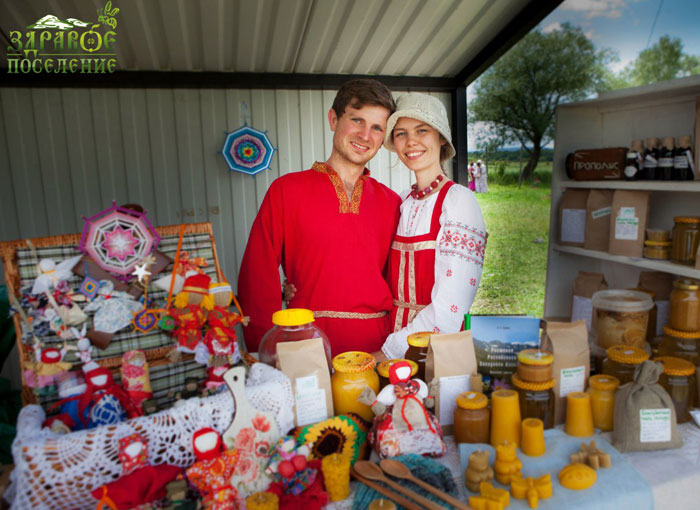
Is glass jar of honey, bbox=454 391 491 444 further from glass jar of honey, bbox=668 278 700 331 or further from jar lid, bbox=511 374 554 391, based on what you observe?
glass jar of honey, bbox=668 278 700 331

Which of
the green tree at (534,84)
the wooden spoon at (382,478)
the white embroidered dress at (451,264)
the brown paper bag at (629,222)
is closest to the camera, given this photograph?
the wooden spoon at (382,478)

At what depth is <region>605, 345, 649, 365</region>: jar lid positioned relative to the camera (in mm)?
1209

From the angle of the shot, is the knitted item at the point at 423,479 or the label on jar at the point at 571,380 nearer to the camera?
the knitted item at the point at 423,479

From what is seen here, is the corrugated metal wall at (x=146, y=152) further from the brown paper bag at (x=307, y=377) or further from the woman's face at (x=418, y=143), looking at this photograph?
the brown paper bag at (x=307, y=377)

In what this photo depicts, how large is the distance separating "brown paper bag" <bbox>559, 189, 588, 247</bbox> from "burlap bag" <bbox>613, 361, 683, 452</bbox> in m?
1.35

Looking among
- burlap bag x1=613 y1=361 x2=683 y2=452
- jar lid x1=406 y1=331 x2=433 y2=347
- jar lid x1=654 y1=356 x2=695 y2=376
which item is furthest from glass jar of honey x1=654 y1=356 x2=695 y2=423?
jar lid x1=406 y1=331 x2=433 y2=347

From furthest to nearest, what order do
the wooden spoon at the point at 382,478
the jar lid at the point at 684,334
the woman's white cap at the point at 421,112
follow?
the woman's white cap at the point at 421,112, the jar lid at the point at 684,334, the wooden spoon at the point at 382,478

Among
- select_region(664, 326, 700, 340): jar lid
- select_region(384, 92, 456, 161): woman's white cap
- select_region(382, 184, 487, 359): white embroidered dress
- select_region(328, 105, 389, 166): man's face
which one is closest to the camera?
select_region(664, 326, 700, 340): jar lid

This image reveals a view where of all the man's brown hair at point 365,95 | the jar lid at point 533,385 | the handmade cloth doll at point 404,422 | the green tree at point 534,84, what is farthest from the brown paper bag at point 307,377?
the green tree at point 534,84

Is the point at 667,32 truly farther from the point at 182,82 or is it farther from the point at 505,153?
the point at 182,82

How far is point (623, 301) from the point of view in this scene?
4.63 ft

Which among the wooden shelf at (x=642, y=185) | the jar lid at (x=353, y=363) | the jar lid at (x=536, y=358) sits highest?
the wooden shelf at (x=642, y=185)

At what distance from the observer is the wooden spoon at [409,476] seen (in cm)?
83

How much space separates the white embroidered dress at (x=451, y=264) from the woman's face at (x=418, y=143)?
0.47ft
